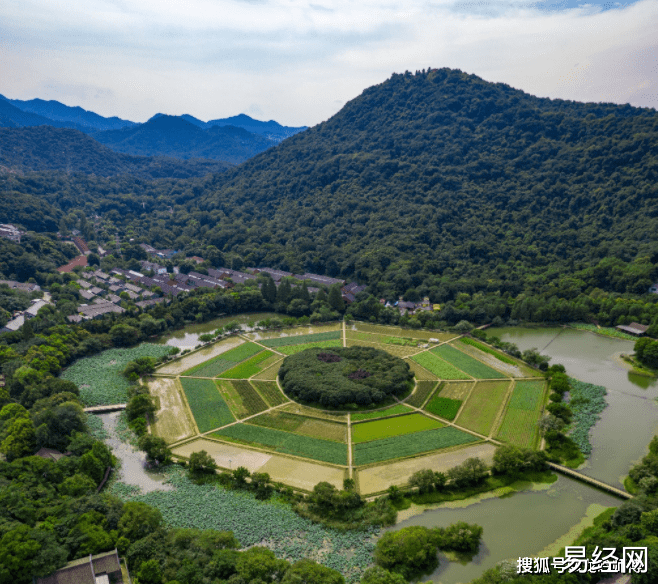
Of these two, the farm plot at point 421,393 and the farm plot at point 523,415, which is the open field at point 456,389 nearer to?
the farm plot at point 421,393

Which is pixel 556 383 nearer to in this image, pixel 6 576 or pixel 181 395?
pixel 181 395

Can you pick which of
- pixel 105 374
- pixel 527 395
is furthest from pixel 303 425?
pixel 105 374

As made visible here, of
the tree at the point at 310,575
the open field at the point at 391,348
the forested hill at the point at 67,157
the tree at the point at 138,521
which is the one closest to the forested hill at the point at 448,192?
the open field at the point at 391,348

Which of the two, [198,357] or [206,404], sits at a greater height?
[198,357]

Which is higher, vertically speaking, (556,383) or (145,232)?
(145,232)

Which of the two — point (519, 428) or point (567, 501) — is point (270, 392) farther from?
point (567, 501)

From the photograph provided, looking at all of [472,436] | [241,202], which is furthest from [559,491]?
[241,202]
